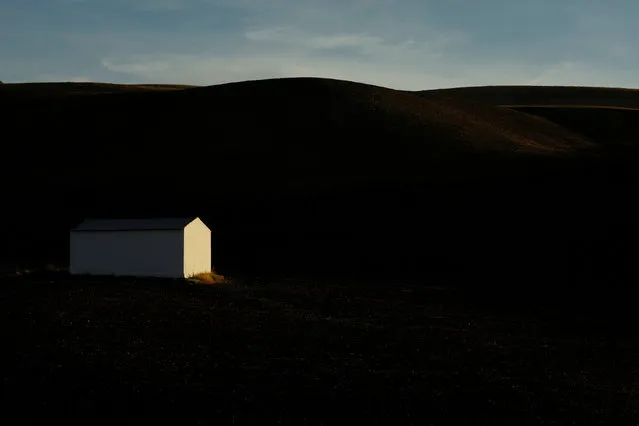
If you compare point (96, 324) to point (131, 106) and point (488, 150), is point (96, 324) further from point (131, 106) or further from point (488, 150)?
point (131, 106)

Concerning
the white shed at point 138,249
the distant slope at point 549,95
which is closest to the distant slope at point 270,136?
the white shed at point 138,249

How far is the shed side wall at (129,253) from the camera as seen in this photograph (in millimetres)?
42062

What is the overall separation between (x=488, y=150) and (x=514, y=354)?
171 feet

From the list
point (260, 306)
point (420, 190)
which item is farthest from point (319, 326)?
point (420, 190)

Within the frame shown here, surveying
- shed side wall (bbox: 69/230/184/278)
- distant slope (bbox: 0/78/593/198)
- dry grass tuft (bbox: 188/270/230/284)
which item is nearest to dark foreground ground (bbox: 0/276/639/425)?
dry grass tuft (bbox: 188/270/230/284)

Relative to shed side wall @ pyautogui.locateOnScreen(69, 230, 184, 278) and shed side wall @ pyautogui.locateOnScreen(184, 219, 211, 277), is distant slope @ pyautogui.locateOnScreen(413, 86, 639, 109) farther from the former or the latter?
shed side wall @ pyautogui.locateOnScreen(69, 230, 184, 278)

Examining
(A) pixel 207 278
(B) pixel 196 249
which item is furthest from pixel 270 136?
(A) pixel 207 278

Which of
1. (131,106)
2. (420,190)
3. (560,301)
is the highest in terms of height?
(131,106)

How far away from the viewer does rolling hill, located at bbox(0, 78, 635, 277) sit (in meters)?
56.6

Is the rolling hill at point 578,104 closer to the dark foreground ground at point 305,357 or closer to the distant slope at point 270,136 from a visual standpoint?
the distant slope at point 270,136

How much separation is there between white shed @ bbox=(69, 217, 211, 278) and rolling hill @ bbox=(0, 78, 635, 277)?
Answer: 10633mm

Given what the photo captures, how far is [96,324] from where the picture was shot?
95.2 feet

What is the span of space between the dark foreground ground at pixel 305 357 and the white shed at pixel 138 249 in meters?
2.35

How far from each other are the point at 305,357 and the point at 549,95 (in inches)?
4753
